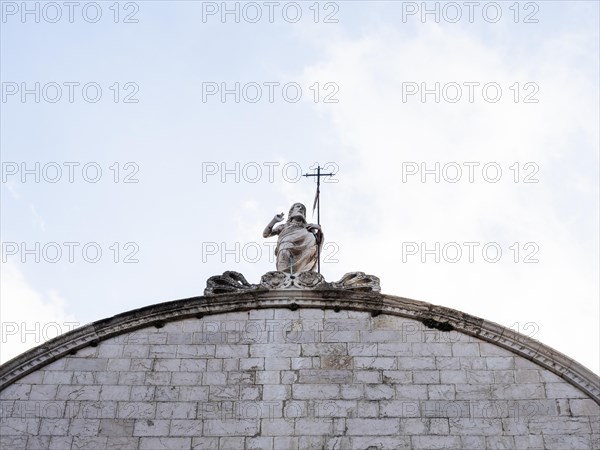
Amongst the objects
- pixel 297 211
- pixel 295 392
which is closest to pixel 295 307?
pixel 295 392

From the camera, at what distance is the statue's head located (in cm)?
1666

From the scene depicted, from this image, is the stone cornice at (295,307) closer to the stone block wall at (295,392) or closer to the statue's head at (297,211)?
the stone block wall at (295,392)

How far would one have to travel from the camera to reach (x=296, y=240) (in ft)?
53.1

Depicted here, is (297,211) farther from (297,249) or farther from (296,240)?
(297,249)

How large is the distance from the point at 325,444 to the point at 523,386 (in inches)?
93.5

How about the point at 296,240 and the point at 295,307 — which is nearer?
the point at 295,307

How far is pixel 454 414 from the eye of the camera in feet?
44.2

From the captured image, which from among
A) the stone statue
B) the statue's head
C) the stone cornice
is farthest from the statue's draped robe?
the stone cornice

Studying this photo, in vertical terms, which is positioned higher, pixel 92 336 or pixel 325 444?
pixel 92 336

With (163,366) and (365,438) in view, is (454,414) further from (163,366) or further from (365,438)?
(163,366)

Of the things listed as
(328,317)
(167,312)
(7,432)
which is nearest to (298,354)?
(328,317)

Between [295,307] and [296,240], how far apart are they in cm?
159

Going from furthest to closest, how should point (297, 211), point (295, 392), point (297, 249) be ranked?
point (297, 211) < point (297, 249) < point (295, 392)

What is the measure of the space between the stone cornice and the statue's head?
195cm
